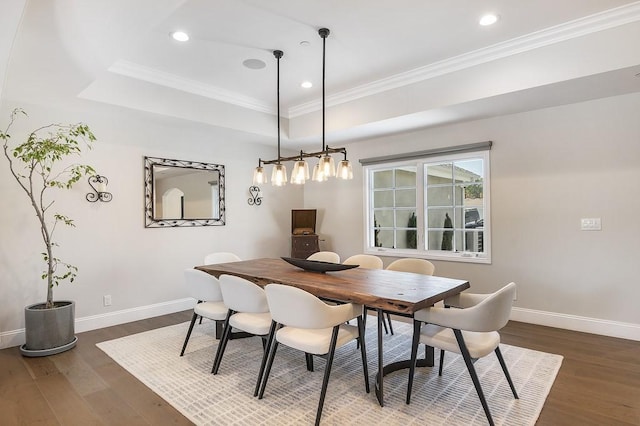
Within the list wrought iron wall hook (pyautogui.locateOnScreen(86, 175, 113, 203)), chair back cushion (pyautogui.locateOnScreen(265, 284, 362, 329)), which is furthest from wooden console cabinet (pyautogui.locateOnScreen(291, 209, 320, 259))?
chair back cushion (pyautogui.locateOnScreen(265, 284, 362, 329))

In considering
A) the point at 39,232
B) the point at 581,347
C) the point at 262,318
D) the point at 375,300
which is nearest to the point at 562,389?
the point at 581,347

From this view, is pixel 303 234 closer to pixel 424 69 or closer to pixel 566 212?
pixel 424 69

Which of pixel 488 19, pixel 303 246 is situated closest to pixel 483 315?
pixel 488 19

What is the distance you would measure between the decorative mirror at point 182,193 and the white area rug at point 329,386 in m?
1.63

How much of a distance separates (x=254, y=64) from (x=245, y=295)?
7.98 feet

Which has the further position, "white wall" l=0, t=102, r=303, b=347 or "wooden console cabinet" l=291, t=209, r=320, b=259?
"wooden console cabinet" l=291, t=209, r=320, b=259

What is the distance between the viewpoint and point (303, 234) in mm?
5441

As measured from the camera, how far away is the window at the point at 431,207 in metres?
4.29

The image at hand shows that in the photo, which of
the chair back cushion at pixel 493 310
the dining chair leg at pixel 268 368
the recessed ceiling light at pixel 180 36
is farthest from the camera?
the recessed ceiling light at pixel 180 36

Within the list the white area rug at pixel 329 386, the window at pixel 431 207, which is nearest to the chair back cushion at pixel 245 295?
the white area rug at pixel 329 386

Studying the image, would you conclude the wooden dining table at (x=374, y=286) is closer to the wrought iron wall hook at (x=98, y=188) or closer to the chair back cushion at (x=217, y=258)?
the chair back cushion at (x=217, y=258)

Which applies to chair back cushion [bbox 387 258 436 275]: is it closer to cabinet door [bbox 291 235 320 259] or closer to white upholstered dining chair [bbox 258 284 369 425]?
white upholstered dining chair [bbox 258 284 369 425]

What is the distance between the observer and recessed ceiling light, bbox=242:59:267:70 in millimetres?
3529

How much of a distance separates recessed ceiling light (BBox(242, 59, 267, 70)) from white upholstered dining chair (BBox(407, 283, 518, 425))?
286cm
